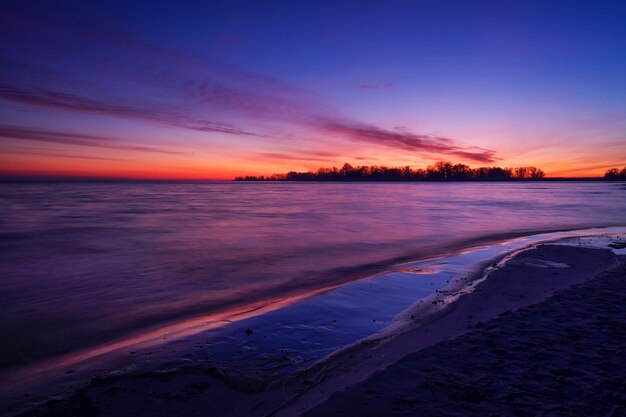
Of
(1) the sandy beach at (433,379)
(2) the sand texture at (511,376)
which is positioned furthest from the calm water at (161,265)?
(2) the sand texture at (511,376)

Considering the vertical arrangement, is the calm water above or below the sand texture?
below

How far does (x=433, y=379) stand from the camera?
3.85 metres

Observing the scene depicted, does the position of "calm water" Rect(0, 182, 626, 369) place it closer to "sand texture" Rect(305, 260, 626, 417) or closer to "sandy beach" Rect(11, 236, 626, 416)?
"sandy beach" Rect(11, 236, 626, 416)

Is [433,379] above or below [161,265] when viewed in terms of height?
above

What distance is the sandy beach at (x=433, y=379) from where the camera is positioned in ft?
11.3

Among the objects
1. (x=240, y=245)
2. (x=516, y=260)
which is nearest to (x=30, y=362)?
(x=240, y=245)

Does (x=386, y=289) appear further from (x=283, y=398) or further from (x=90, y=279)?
(x=90, y=279)

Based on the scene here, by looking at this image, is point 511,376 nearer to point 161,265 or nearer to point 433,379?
point 433,379

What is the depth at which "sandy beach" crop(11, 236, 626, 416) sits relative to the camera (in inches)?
136

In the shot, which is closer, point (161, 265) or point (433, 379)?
point (433, 379)

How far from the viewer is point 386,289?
833cm

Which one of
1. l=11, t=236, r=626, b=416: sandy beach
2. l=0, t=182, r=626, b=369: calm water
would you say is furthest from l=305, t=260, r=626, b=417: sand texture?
l=0, t=182, r=626, b=369: calm water

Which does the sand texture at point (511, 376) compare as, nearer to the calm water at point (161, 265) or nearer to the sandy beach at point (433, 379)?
the sandy beach at point (433, 379)

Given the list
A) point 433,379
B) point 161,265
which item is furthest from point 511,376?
point 161,265
